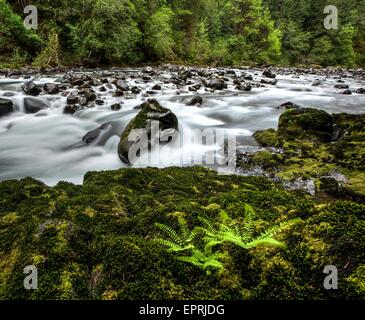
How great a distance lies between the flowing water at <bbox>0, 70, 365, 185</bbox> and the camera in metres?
6.74

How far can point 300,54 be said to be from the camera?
151 feet

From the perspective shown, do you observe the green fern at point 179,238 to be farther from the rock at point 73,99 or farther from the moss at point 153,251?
the rock at point 73,99

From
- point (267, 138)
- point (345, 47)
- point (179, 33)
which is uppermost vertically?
point (179, 33)

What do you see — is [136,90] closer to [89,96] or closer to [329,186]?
[89,96]

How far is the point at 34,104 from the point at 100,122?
286 centimetres

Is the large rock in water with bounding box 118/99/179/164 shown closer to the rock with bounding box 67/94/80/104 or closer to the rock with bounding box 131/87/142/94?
the rock with bounding box 67/94/80/104

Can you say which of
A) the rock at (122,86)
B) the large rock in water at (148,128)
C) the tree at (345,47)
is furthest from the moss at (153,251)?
the tree at (345,47)

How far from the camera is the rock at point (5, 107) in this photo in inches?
373

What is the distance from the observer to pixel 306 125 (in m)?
6.90

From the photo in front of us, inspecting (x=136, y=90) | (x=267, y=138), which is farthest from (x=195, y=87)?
(x=267, y=138)

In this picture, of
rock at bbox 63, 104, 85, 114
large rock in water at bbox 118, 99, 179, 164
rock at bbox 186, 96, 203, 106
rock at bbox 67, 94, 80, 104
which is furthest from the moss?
rock at bbox 186, 96, 203, 106

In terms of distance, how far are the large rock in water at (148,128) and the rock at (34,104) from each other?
4.76 m

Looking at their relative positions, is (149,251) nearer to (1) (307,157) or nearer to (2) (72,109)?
(1) (307,157)
